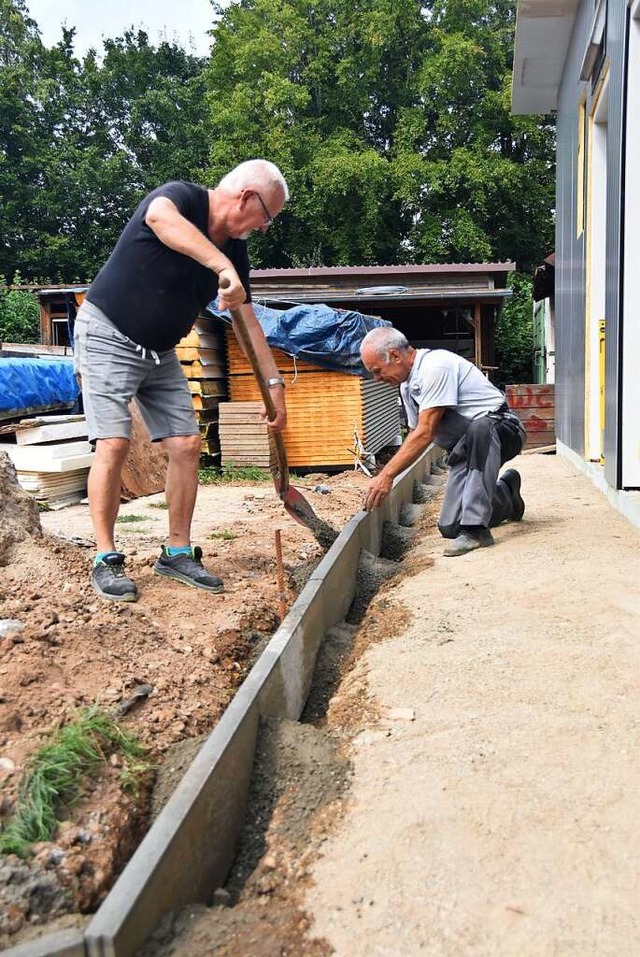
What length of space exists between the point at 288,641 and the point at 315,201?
94.9ft

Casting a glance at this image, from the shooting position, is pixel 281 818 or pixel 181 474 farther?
pixel 181 474

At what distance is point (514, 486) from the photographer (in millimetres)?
5113

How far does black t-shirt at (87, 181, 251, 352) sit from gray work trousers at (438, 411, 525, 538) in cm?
194

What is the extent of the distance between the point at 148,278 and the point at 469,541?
88.5 inches

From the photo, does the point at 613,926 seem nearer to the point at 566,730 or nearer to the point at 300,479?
the point at 566,730

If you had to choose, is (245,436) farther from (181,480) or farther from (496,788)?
(496,788)

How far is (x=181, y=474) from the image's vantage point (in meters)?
3.76

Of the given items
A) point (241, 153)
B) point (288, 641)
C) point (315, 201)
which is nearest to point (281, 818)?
point (288, 641)

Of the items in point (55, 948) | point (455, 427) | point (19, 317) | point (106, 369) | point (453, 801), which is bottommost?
point (453, 801)

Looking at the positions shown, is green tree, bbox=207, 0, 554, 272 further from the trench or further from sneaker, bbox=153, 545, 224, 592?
the trench

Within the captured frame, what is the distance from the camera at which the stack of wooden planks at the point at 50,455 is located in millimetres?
8055

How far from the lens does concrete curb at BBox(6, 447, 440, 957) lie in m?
1.36

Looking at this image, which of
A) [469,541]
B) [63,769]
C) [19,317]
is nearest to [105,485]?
[63,769]

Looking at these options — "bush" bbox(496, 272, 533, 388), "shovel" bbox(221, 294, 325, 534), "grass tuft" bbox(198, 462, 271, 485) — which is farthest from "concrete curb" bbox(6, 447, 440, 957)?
"bush" bbox(496, 272, 533, 388)
